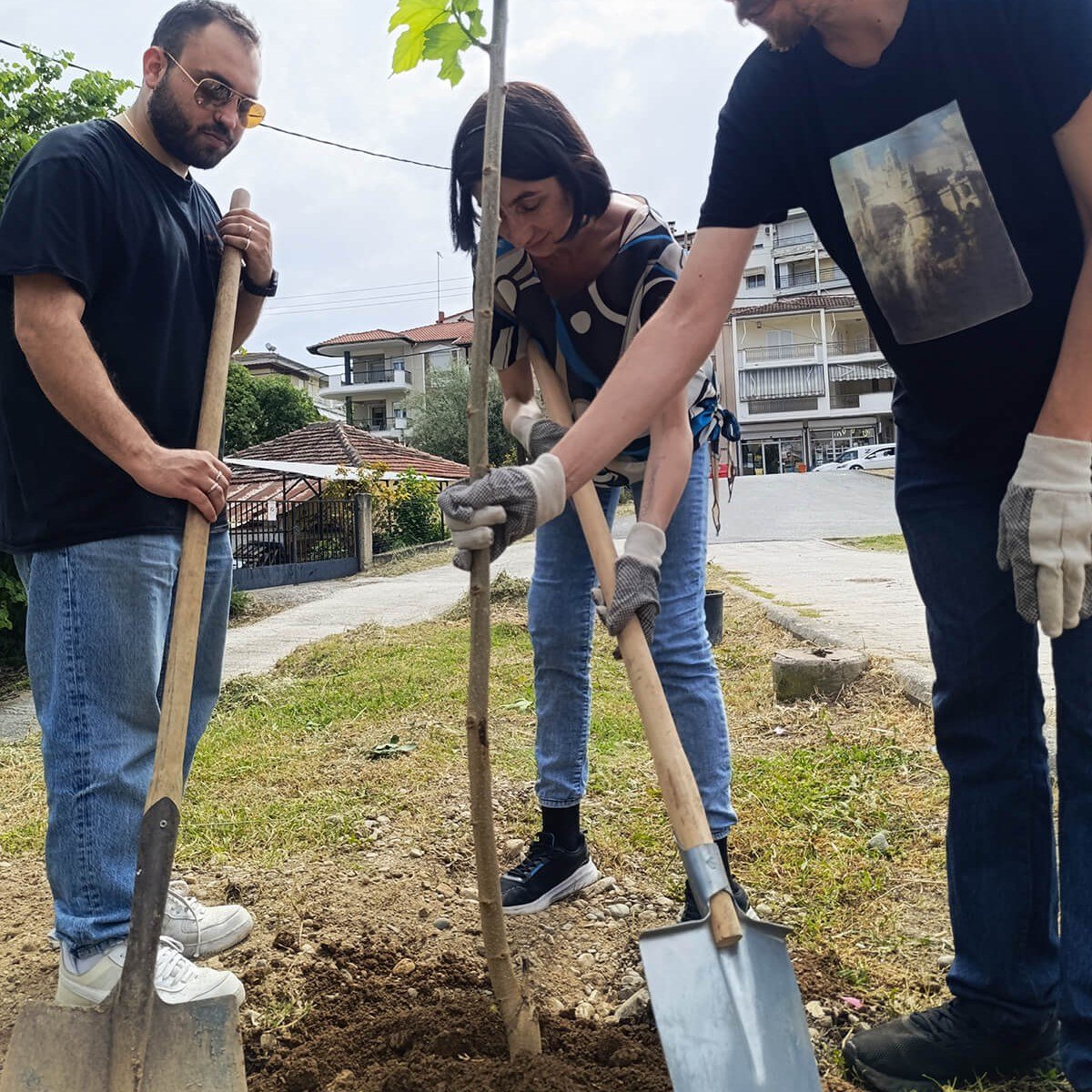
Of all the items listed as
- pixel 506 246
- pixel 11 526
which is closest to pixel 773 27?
pixel 506 246

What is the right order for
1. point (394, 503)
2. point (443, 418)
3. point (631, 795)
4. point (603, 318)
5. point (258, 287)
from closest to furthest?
point (603, 318), point (258, 287), point (631, 795), point (394, 503), point (443, 418)

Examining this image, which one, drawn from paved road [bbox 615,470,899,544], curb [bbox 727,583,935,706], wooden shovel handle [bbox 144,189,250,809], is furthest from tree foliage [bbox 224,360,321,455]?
wooden shovel handle [bbox 144,189,250,809]

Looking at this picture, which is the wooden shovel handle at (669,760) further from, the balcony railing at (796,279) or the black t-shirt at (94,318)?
the balcony railing at (796,279)

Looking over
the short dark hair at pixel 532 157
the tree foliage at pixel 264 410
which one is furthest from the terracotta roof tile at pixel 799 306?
the short dark hair at pixel 532 157

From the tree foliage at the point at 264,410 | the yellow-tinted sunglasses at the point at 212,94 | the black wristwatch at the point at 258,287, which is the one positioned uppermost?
the tree foliage at the point at 264,410

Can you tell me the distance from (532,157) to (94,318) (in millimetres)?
950

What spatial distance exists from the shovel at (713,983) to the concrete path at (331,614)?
416 centimetres

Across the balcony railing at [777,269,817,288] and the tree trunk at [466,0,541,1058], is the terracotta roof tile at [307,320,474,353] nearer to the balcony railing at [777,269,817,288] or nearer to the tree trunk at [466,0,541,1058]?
the balcony railing at [777,269,817,288]

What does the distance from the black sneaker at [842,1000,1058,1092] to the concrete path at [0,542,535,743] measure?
14.2 feet

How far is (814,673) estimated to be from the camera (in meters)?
4.02

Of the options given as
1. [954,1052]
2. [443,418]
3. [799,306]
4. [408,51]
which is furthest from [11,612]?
[799,306]

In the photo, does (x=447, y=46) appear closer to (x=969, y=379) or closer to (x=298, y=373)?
(x=969, y=379)

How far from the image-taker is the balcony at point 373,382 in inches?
1973

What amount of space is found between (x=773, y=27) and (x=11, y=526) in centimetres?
166
